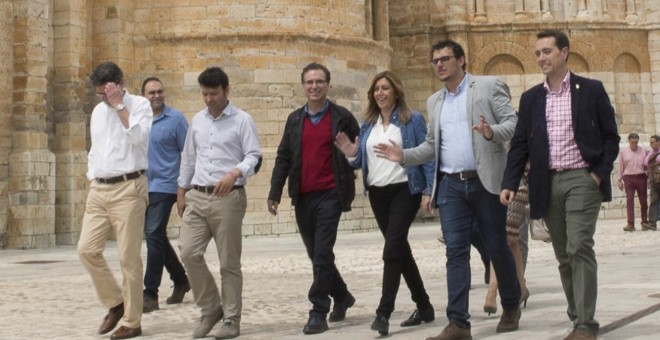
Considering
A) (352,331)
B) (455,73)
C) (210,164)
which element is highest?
(455,73)

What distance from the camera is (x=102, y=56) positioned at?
19.1 meters

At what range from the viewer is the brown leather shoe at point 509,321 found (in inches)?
263

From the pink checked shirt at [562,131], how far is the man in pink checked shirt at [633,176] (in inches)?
450

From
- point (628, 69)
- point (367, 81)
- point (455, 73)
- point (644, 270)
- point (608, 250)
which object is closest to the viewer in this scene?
point (455, 73)

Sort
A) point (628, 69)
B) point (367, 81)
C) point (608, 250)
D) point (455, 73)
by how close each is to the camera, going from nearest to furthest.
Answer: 1. point (455, 73)
2. point (608, 250)
3. point (367, 81)
4. point (628, 69)

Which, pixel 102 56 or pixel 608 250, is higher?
pixel 102 56

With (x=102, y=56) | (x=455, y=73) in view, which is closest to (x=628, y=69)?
(x=102, y=56)

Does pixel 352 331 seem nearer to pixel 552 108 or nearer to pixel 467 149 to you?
pixel 467 149

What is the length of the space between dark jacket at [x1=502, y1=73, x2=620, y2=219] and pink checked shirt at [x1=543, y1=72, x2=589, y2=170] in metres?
0.03

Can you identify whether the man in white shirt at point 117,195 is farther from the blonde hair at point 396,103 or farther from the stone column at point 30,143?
the stone column at point 30,143

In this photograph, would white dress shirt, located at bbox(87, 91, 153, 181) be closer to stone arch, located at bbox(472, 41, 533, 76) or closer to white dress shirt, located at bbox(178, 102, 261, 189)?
white dress shirt, located at bbox(178, 102, 261, 189)

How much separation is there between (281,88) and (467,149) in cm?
1248

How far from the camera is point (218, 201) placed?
283 inches

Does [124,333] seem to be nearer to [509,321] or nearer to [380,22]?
[509,321]
